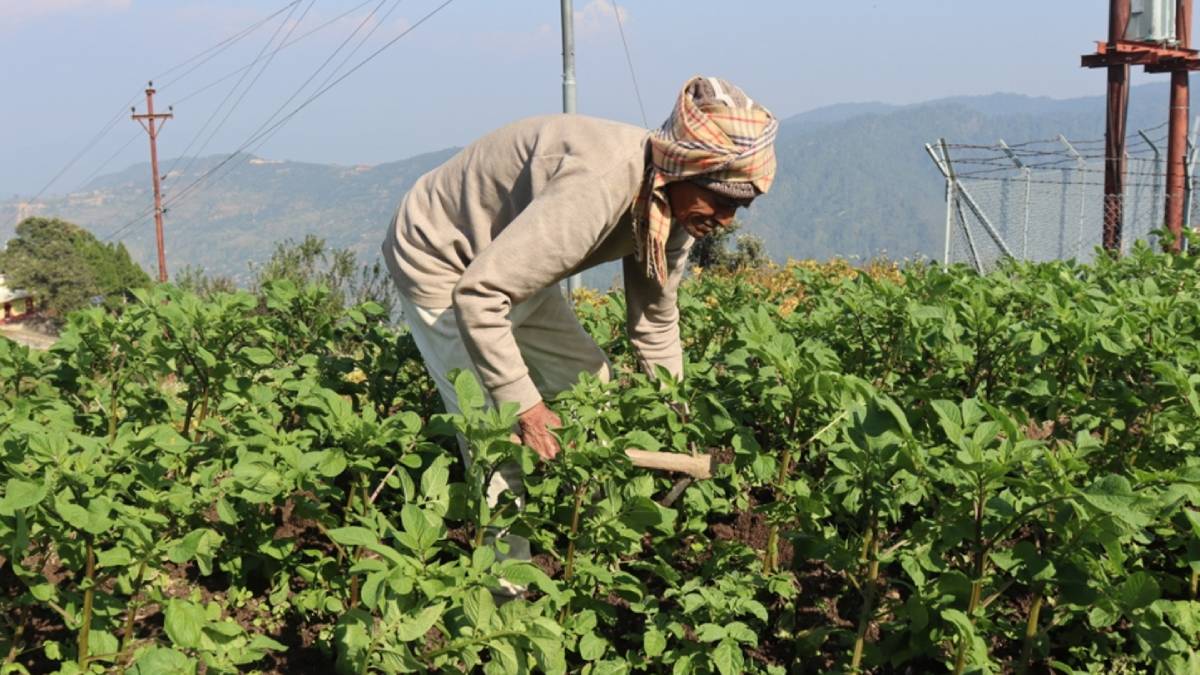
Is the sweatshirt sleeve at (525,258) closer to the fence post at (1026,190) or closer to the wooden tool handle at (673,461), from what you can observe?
the wooden tool handle at (673,461)

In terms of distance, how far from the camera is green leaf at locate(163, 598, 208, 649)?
86.0 inches

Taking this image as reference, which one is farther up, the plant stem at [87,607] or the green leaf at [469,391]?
the green leaf at [469,391]

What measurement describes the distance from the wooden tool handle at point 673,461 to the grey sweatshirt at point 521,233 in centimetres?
32

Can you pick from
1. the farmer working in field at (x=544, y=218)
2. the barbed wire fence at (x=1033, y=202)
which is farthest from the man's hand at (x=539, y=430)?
the barbed wire fence at (x=1033, y=202)

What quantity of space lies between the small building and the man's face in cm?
4525

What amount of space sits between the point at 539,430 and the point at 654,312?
783 millimetres

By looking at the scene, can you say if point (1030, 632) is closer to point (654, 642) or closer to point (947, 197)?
point (654, 642)

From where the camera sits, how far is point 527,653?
2689mm

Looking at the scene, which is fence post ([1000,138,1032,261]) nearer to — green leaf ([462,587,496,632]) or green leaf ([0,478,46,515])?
green leaf ([462,587,496,632])

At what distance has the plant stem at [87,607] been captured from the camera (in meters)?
2.76

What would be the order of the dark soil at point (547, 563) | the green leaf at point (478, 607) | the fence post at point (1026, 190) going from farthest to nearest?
A: the fence post at point (1026, 190) → the dark soil at point (547, 563) → the green leaf at point (478, 607)

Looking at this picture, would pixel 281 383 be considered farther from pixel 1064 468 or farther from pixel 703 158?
pixel 1064 468

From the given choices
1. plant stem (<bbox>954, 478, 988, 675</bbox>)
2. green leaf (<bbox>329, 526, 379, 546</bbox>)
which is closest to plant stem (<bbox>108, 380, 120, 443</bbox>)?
green leaf (<bbox>329, 526, 379, 546</bbox>)

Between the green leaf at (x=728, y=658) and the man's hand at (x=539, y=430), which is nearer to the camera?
the green leaf at (x=728, y=658)
